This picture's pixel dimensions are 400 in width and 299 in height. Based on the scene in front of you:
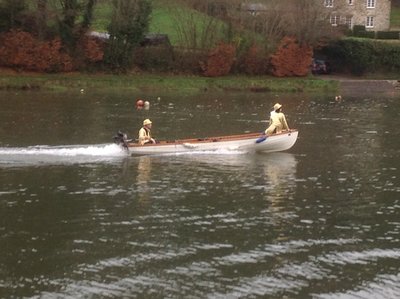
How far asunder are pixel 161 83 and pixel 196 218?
5369 centimetres

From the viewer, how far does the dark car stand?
293 feet

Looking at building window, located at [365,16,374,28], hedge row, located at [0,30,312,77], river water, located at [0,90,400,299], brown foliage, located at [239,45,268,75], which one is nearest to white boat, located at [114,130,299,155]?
river water, located at [0,90,400,299]

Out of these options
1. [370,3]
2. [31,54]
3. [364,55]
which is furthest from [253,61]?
[370,3]

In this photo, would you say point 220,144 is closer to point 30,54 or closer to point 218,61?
point 30,54

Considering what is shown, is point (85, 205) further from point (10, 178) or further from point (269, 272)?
point (269, 272)

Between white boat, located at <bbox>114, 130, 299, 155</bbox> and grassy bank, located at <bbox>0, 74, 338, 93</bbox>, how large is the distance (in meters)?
37.3

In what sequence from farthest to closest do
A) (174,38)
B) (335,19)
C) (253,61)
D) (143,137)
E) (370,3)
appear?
(370,3) < (335,19) < (174,38) < (253,61) < (143,137)

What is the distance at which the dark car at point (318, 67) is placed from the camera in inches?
3519

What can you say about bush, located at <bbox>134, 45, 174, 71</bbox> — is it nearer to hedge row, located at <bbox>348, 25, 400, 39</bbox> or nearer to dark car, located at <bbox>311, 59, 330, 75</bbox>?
dark car, located at <bbox>311, 59, 330, 75</bbox>

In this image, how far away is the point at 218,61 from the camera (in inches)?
3196

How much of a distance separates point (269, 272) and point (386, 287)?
2.88 m

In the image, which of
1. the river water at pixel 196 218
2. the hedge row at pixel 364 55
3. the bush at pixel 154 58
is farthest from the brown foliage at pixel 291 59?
the river water at pixel 196 218

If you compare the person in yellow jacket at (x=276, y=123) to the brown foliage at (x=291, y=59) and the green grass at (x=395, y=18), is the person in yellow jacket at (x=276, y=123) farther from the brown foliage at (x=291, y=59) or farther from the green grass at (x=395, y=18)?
the green grass at (x=395, y=18)

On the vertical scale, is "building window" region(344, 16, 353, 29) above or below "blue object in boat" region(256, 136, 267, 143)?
above
